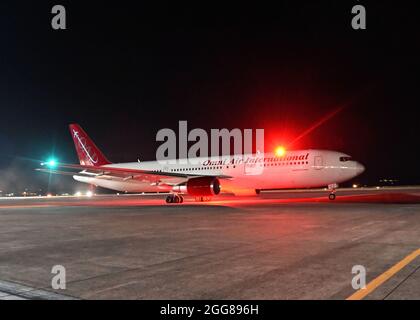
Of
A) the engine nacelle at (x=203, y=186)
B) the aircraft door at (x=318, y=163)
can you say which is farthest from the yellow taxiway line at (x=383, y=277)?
the aircraft door at (x=318, y=163)

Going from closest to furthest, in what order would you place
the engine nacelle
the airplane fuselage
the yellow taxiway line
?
1. the yellow taxiway line
2. the engine nacelle
3. the airplane fuselage

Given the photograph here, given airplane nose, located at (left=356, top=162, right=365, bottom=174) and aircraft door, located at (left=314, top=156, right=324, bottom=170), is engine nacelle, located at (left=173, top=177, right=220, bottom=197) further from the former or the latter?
airplane nose, located at (left=356, top=162, right=365, bottom=174)

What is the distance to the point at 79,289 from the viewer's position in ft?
19.5

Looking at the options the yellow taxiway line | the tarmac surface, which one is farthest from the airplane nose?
the yellow taxiway line

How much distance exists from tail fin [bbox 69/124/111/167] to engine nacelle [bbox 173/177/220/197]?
1681 centimetres

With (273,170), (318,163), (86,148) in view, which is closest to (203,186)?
(273,170)

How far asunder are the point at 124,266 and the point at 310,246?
167 inches

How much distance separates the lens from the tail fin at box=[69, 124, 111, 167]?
42.1 metres

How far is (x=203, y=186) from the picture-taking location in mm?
27719

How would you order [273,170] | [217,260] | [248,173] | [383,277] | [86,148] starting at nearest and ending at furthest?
[383,277] < [217,260] < [273,170] < [248,173] < [86,148]

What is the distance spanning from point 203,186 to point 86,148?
1931cm

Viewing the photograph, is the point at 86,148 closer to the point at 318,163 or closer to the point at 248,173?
the point at 248,173

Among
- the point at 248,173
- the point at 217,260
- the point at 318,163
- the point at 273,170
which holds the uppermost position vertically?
the point at 318,163

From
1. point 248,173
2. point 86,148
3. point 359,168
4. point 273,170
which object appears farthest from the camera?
point 86,148
